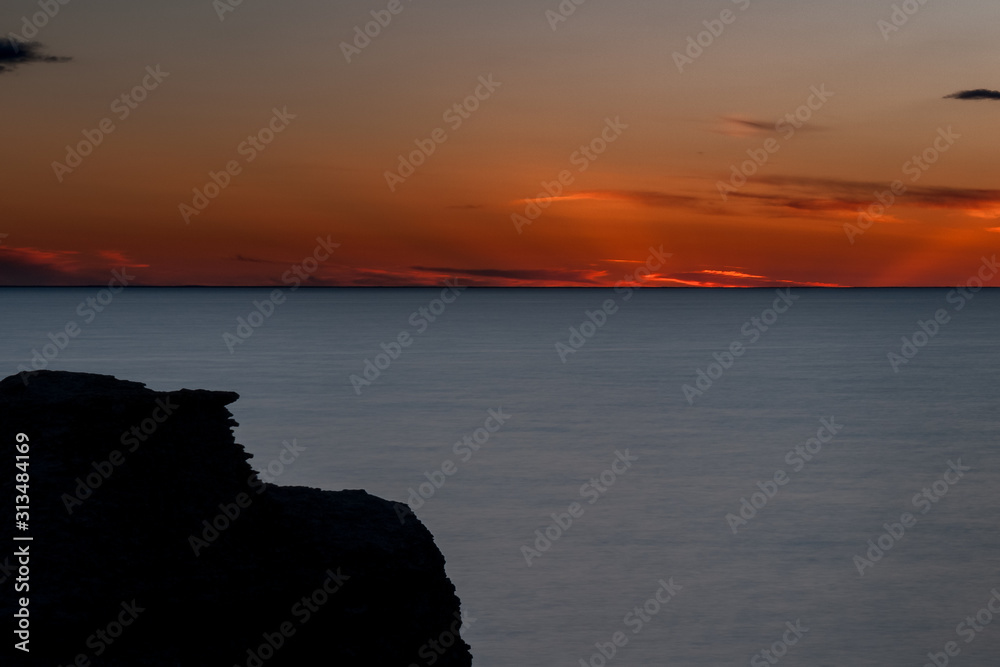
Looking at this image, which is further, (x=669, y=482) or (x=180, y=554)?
(x=669, y=482)

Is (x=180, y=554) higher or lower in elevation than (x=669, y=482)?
higher

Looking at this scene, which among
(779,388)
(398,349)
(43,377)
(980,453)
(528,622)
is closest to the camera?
(43,377)

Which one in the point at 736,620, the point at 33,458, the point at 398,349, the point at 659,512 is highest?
the point at 33,458

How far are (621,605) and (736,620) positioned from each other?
222 centimetres

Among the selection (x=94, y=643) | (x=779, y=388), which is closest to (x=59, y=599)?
(x=94, y=643)

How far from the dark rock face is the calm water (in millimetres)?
8158

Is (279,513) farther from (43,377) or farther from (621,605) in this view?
(621,605)

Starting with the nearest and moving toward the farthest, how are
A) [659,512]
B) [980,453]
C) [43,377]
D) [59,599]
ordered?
[59,599]
[43,377]
[659,512]
[980,453]

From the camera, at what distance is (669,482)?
103 feet

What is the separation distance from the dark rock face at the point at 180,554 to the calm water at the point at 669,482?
8.16 m

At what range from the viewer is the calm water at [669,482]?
19.0 m

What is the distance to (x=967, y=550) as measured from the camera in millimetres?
23719

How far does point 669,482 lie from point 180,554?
2436 cm

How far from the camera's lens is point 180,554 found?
8.40m
